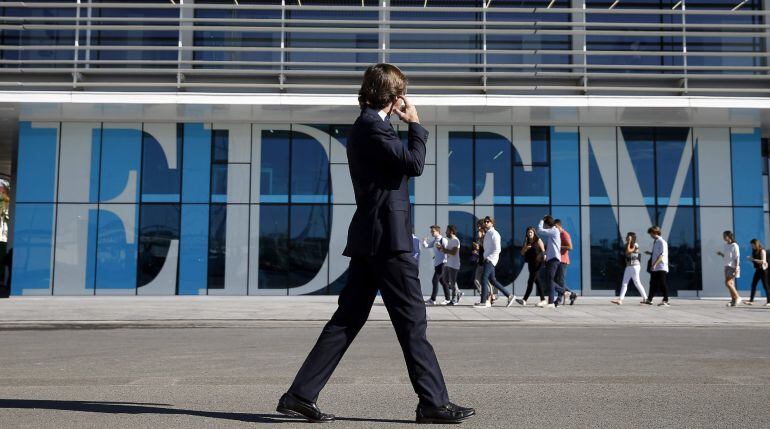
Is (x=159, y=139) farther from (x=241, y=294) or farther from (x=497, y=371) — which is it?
Answer: (x=497, y=371)

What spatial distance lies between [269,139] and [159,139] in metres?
2.88

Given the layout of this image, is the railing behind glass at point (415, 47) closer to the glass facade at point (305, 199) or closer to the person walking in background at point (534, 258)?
the glass facade at point (305, 199)

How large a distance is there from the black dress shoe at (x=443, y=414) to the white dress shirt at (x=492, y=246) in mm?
10347

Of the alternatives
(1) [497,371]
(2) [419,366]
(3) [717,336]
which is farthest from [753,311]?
(2) [419,366]

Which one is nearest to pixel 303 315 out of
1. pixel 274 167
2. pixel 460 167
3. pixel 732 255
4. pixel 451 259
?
pixel 451 259

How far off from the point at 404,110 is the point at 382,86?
17 centimetres

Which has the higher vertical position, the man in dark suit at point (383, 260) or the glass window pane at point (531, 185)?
the glass window pane at point (531, 185)

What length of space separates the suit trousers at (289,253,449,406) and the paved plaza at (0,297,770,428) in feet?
0.83

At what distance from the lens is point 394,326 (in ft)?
12.0

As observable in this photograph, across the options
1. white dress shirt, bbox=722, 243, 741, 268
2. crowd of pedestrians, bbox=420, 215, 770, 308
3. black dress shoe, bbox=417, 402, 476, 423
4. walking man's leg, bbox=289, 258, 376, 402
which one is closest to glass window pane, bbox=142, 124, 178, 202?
crowd of pedestrians, bbox=420, 215, 770, 308

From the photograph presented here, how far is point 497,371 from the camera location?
564cm

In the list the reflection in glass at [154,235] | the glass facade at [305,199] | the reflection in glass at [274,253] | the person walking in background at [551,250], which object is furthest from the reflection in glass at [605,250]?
the reflection in glass at [154,235]

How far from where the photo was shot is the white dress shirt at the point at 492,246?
13.9 m

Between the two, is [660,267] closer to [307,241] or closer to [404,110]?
[307,241]
